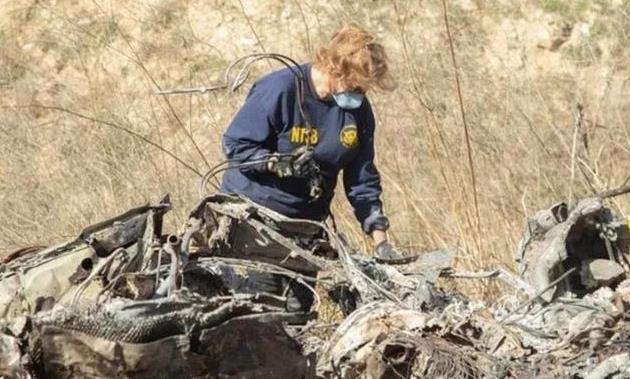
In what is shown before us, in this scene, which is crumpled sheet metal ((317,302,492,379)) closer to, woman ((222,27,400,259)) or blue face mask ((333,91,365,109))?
woman ((222,27,400,259))

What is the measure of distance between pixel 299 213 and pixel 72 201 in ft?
10.6

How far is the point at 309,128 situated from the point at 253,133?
0.80 feet

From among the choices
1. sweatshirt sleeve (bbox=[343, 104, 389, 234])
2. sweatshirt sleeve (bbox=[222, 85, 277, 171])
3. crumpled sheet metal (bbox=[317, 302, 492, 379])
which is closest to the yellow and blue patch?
sweatshirt sleeve (bbox=[343, 104, 389, 234])

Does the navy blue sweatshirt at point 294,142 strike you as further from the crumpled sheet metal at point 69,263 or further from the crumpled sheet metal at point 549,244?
the crumpled sheet metal at point 69,263

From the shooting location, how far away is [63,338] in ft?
9.98

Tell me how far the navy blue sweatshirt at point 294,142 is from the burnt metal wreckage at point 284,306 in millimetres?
692

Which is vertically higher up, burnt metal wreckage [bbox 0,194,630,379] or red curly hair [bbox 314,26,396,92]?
red curly hair [bbox 314,26,396,92]

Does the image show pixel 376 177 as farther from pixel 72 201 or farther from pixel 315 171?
pixel 72 201

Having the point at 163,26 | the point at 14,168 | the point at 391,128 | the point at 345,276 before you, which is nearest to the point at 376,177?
the point at 345,276

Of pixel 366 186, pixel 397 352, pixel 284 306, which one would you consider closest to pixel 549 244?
pixel 397 352

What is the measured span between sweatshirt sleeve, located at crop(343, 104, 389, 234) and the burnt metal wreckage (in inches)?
39.1

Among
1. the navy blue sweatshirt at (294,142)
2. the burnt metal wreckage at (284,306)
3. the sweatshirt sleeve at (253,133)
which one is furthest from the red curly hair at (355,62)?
the burnt metal wreckage at (284,306)

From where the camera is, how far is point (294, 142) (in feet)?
16.0

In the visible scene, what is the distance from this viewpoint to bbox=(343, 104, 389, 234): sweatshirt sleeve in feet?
17.0
